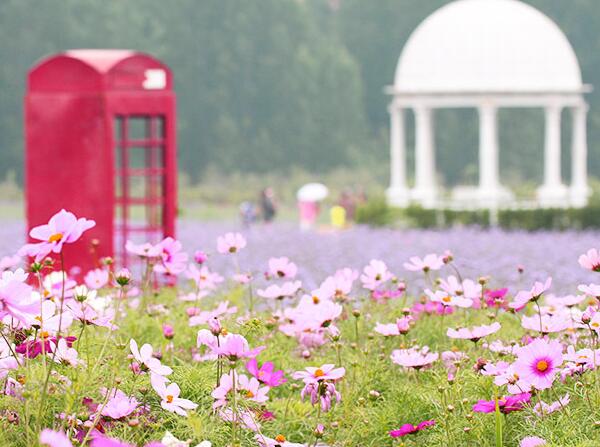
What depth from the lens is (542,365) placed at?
388 centimetres

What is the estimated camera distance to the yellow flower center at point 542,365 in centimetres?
387

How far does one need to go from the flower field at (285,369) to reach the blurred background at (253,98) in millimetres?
36183

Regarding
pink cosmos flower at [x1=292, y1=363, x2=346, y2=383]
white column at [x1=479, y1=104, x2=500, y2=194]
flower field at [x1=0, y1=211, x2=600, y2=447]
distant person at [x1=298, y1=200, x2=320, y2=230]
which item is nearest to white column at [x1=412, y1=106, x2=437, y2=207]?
white column at [x1=479, y1=104, x2=500, y2=194]

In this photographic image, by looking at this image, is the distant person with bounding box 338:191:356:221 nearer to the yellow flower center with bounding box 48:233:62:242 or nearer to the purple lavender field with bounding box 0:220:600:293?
the purple lavender field with bounding box 0:220:600:293

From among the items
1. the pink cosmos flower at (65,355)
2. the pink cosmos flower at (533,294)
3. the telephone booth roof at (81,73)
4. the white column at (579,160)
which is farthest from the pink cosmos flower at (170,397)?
the white column at (579,160)

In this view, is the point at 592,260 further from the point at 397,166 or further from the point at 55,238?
the point at 397,166

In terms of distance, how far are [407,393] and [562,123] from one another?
43607 mm

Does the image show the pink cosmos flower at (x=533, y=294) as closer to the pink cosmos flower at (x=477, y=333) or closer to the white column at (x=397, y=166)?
the pink cosmos flower at (x=477, y=333)

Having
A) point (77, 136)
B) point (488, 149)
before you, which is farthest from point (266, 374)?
point (488, 149)

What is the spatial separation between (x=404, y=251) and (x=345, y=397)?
10594mm

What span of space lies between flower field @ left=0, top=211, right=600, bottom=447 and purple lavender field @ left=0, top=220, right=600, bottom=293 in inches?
209

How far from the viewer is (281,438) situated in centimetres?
365

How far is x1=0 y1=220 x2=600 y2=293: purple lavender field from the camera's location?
41.4 feet

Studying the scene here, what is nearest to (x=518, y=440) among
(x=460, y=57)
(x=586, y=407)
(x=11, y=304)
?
(x=586, y=407)
